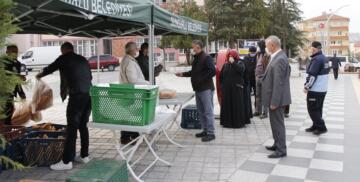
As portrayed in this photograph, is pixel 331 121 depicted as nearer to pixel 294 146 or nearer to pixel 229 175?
pixel 294 146

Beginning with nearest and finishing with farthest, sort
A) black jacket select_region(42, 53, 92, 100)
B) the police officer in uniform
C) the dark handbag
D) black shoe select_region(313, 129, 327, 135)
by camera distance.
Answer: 1. black jacket select_region(42, 53, 92, 100)
2. the police officer in uniform
3. black shoe select_region(313, 129, 327, 135)
4. the dark handbag

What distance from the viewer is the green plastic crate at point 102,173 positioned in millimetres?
3374

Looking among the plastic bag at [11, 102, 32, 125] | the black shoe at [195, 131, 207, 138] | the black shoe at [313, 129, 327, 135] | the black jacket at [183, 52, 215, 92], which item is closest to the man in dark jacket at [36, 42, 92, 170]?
the plastic bag at [11, 102, 32, 125]

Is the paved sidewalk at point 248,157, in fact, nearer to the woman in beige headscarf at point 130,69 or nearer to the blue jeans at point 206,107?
the blue jeans at point 206,107

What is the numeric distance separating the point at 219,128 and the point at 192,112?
67cm

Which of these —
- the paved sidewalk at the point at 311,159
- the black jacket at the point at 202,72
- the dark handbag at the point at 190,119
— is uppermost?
the black jacket at the point at 202,72

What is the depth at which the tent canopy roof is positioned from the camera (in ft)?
14.0

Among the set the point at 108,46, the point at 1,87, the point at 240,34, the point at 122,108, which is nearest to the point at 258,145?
the point at 122,108

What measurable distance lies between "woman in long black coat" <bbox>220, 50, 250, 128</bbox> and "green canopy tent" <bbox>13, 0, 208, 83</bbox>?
115 centimetres

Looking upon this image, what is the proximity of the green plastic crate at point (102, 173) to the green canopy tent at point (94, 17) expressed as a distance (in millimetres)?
1358

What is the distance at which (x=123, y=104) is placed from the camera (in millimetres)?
4488

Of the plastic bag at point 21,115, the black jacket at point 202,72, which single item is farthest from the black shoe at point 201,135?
the plastic bag at point 21,115

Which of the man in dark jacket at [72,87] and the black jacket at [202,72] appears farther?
the black jacket at [202,72]

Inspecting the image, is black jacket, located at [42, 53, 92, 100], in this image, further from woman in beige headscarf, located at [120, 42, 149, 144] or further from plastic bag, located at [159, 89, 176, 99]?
plastic bag, located at [159, 89, 176, 99]
